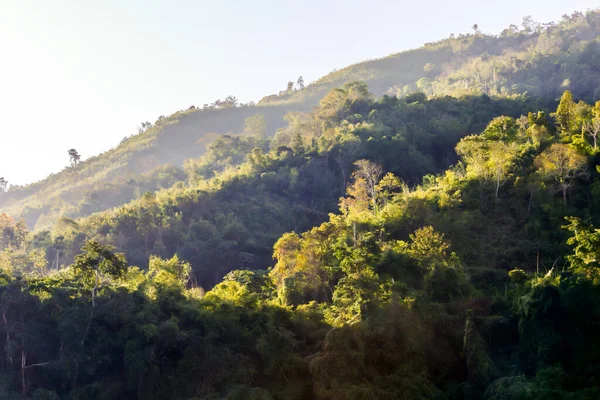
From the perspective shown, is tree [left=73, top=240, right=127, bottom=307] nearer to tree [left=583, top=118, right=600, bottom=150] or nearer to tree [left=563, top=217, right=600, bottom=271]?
tree [left=563, top=217, right=600, bottom=271]

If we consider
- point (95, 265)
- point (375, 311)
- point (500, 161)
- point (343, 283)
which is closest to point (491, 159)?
point (500, 161)

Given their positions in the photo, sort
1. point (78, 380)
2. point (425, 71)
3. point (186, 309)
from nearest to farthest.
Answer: point (78, 380)
point (186, 309)
point (425, 71)

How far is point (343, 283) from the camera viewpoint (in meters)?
19.5

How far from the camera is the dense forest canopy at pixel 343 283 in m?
16.0

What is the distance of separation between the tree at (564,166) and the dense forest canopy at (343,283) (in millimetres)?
99

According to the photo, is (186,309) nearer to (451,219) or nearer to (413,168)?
(451,219)

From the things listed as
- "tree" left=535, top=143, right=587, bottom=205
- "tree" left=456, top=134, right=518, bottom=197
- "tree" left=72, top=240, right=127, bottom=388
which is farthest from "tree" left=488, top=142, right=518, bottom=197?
"tree" left=72, top=240, right=127, bottom=388

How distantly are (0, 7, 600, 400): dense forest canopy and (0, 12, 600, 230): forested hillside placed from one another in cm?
2192

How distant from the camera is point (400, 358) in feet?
55.0

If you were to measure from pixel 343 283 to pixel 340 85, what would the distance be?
9070 centimetres

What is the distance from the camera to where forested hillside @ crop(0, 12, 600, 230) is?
63.0 m

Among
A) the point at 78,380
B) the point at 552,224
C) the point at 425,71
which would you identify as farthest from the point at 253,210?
the point at 425,71

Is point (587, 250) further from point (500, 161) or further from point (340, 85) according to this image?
point (340, 85)

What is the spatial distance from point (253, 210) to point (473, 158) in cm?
1862
